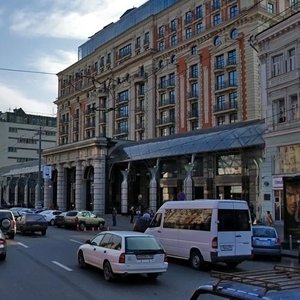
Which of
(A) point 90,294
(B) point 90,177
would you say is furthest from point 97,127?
(A) point 90,294

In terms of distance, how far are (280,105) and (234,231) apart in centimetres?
2134

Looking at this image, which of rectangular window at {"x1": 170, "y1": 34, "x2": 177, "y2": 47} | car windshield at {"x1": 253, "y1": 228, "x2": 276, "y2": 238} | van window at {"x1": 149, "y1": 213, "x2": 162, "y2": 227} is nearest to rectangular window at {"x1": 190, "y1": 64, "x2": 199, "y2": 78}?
rectangular window at {"x1": 170, "y1": 34, "x2": 177, "y2": 47}

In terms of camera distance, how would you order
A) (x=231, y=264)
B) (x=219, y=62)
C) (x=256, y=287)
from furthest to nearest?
1. (x=219, y=62)
2. (x=231, y=264)
3. (x=256, y=287)

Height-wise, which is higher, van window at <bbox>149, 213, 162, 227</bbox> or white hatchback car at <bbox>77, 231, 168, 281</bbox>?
van window at <bbox>149, 213, 162, 227</bbox>

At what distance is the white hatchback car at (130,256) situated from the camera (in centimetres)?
1339

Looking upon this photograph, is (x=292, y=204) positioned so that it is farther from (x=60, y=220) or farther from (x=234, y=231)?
(x=60, y=220)

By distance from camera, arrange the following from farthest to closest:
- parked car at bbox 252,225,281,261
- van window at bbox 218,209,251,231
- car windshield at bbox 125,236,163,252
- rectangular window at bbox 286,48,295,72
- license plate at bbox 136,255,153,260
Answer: rectangular window at bbox 286,48,295,72
parked car at bbox 252,225,281,261
van window at bbox 218,209,251,231
car windshield at bbox 125,236,163,252
license plate at bbox 136,255,153,260

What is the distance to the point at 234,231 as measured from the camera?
17234 mm

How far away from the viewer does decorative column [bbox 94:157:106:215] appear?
5778cm

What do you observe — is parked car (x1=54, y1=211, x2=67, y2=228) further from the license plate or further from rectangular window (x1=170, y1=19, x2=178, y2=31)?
rectangular window (x1=170, y1=19, x2=178, y2=31)

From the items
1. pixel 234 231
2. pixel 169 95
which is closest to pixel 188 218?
pixel 234 231

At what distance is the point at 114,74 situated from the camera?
297 feet

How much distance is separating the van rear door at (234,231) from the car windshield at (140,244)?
3.46 metres

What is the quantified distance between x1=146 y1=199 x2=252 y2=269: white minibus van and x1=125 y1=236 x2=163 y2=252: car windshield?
3.26m
